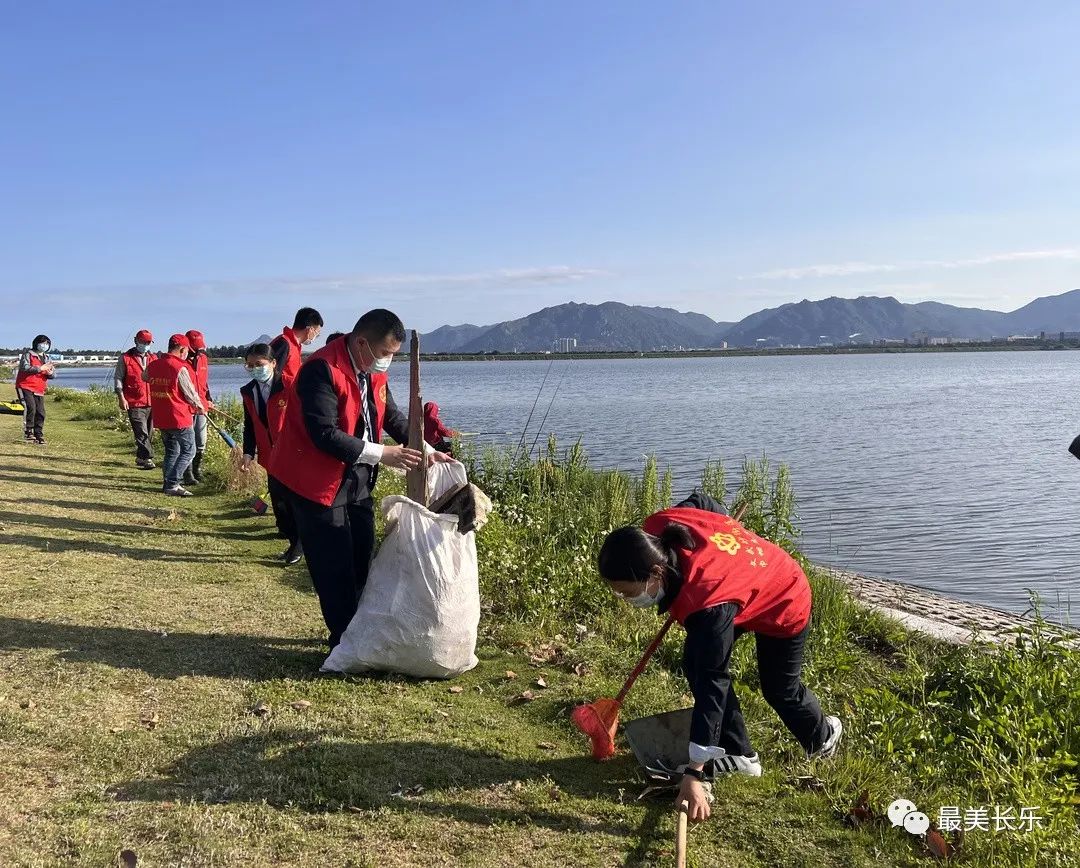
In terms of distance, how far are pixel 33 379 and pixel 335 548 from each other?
1224 cm

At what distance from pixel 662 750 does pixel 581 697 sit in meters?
0.82

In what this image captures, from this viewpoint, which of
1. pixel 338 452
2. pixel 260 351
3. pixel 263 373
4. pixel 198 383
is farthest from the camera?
pixel 198 383

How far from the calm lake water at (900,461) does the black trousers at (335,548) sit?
21.1ft

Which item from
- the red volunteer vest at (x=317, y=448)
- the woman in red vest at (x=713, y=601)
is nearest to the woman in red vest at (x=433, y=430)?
the red volunteer vest at (x=317, y=448)

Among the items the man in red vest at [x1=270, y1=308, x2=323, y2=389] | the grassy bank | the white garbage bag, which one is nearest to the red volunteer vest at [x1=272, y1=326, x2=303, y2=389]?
the man in red vest at [x1=270, y1=308, x2=323, y2=389]

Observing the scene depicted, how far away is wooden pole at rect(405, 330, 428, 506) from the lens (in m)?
4.84

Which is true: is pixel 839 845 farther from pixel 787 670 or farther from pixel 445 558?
pixel 445 558

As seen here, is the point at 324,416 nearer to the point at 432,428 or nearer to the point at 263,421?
the point at 432,428

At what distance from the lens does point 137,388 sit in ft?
41.4

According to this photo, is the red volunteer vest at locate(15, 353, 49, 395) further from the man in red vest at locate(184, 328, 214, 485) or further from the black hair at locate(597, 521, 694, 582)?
the black hair at locate(597, 521, 694, 582)

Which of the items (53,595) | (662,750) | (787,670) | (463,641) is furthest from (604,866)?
(53,595)

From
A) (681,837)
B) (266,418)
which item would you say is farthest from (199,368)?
(681,837)

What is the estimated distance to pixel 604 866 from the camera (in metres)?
3.20

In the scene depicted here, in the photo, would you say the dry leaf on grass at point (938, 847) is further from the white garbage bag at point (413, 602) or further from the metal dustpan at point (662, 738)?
the white garbage bag at point (413, 602)
